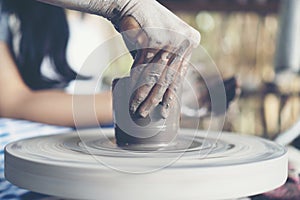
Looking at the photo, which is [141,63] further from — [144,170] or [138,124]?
[144,170]

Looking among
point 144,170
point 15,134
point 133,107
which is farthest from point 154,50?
point 15,134

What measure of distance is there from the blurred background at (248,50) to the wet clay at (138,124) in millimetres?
870

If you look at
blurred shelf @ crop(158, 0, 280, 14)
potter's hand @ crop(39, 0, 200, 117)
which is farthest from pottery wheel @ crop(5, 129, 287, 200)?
blurred shelf @ crop(158, 0, 280, 14)

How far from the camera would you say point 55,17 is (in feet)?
7.30

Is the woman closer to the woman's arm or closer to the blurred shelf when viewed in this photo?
the woman's arm

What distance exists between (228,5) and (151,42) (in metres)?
2.87

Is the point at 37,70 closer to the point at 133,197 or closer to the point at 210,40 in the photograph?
the point at 133,197

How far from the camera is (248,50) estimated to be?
3953 mm

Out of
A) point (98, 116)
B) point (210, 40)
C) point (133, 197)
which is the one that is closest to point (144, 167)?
point (133, 197)

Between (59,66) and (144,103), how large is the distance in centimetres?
126

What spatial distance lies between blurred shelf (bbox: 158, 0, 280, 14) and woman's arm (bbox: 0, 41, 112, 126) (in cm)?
200

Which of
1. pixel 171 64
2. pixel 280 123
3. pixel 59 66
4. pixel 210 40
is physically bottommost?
pixel 280 123

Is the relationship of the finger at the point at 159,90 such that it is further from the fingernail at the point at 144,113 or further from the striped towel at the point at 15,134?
the striped towel at the point at 15,134

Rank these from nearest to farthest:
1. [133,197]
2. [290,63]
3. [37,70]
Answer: [133,197] < [37,70] < [290,63]
